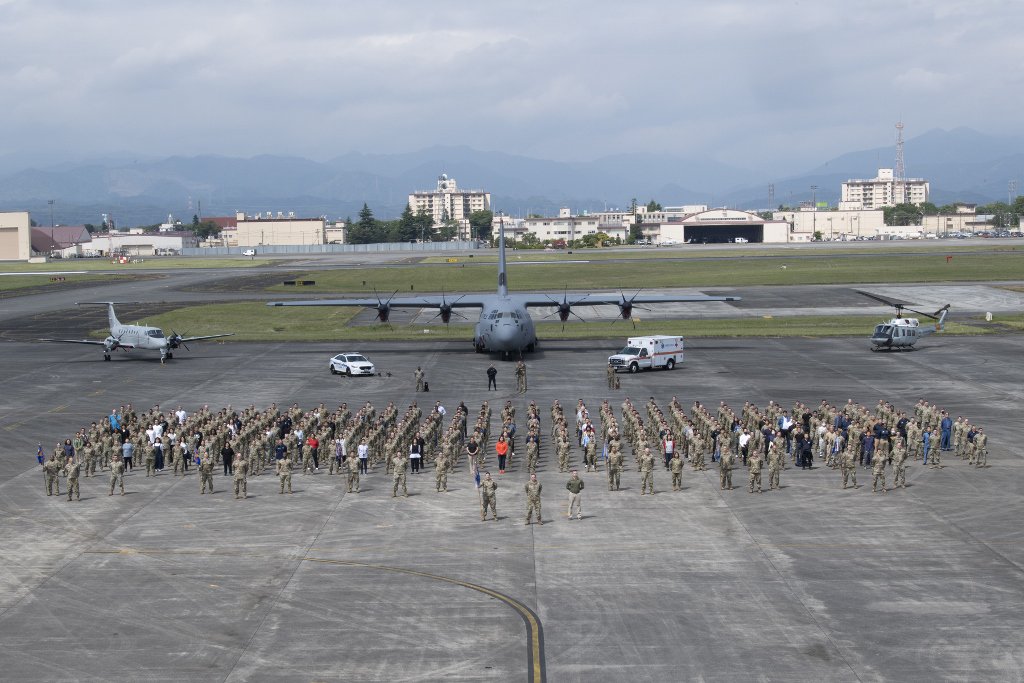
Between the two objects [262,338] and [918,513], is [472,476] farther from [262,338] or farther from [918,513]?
[262,338]

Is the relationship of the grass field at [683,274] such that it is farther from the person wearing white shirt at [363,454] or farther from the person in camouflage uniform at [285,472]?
the person in camouflage uniform at [285,472]

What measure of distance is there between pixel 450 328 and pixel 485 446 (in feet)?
137

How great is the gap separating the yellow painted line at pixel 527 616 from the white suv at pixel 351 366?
99.2 feet

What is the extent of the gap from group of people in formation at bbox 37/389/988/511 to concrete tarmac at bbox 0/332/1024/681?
65 cm

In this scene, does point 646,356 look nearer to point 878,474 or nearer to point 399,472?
point 878,474

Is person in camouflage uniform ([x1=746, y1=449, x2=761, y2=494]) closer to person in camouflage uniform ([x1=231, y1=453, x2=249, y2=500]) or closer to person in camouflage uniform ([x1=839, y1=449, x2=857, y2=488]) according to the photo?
person in camouflage uniform ([x1=839, y1=449, x2=857, y2=488])

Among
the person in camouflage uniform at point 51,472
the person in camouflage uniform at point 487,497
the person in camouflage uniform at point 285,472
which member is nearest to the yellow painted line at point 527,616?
the person in camouflage uniform at point 487,497

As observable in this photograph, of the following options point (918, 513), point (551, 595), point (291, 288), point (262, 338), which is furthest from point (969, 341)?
point (291, 288)

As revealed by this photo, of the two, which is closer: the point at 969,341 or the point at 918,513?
the point at 918,513

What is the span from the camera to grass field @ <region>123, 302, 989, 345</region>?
71.1 metres

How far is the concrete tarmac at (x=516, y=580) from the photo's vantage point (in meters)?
18.5

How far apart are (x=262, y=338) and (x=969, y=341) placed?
46.2 metres

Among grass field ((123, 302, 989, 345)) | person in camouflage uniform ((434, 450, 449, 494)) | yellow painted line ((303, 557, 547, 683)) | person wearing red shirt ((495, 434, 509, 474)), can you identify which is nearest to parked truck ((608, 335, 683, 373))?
grass field ((123, 302, 989, 345))

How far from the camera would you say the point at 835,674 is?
1780 cm
